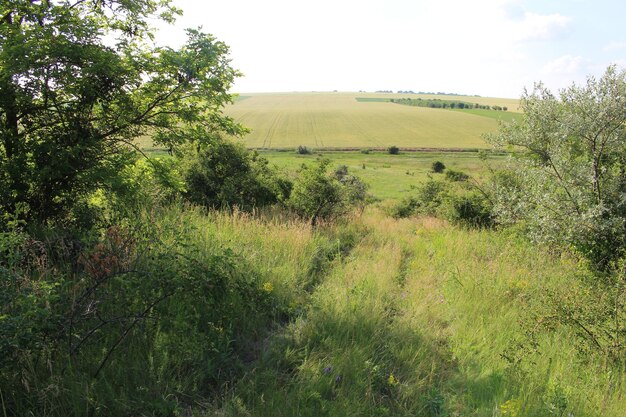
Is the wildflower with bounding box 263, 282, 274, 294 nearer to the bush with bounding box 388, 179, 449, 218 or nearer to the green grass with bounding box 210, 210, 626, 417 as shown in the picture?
the green grass with bounding box 210, 210, 626, 417

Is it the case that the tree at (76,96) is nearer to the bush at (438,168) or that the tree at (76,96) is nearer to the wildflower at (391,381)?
the wildflower at (391,381)

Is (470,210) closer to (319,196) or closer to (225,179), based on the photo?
(319,196)

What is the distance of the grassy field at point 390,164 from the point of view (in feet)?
128

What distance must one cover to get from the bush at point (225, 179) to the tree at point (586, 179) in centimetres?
731

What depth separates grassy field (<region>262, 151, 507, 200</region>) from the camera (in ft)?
128

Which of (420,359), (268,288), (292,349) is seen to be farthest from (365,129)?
(292,349)

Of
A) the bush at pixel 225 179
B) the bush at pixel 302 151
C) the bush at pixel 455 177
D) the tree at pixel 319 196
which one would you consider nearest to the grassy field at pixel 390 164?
the bush at pixel 302 151

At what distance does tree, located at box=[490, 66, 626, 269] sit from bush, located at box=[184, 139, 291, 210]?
7311 millimetres

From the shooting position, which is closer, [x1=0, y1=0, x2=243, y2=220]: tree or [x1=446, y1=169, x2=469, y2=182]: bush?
[x1=0, y1=0, x2=243, y2=220]: tree

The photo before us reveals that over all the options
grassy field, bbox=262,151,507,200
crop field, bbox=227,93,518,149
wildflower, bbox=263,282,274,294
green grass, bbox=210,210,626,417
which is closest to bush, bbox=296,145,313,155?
grassy field, bbox=262,151,507,200

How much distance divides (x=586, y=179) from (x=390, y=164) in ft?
161

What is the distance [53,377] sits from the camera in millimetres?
2527

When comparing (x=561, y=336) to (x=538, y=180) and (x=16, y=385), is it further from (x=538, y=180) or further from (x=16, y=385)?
(x=16, y=385)

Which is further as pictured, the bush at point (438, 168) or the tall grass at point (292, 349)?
the bush at point (438, 168)
